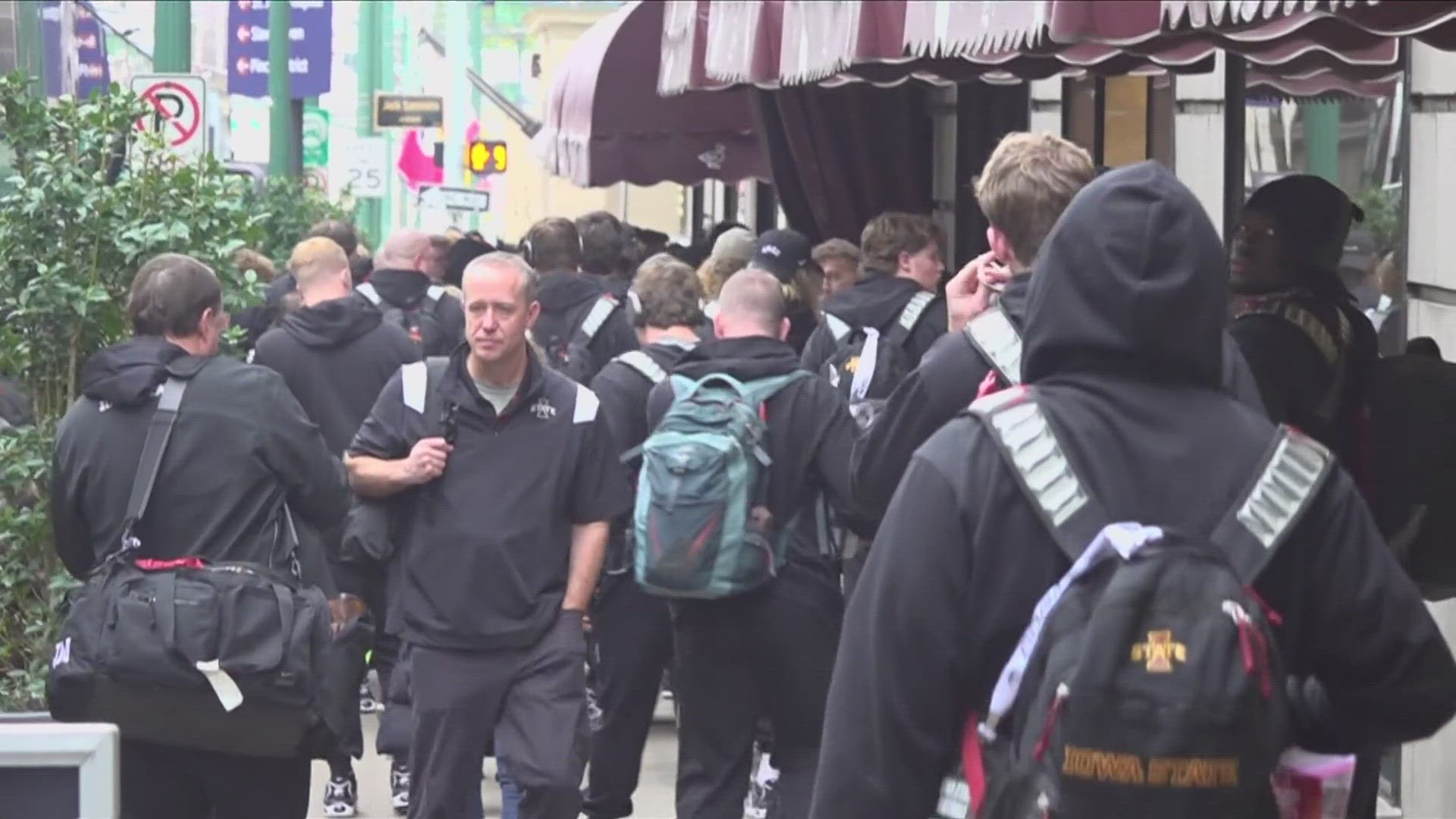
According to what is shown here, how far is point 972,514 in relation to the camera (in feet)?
10.8

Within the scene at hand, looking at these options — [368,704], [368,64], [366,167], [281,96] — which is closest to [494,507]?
[368,704]

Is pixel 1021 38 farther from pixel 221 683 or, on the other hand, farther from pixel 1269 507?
pixel 1269 507

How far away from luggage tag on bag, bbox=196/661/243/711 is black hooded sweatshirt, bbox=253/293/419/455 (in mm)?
3589

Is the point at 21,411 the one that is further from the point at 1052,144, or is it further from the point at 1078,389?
the point at 1078,389

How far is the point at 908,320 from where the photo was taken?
9.07m

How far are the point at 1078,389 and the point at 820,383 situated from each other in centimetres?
430

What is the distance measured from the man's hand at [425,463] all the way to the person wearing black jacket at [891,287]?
7.93 ft

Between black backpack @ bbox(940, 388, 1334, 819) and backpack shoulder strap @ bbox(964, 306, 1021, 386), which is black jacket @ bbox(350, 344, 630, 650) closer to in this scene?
backpack shoulder strap @ bbox(964, 306, 1021, 386)

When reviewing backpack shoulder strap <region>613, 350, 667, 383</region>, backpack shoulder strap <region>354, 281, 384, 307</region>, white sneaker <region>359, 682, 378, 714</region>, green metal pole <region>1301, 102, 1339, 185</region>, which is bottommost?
white sneaker <region>359, 682, 378, 714</region>

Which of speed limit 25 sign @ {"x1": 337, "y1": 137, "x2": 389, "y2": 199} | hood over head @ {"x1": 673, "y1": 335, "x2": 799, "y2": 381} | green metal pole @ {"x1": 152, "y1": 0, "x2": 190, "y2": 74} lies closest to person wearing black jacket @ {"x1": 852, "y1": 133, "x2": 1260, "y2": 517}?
hood over head @ {"x1": 673, "y1": 335, "x2": 799, "y2": 381}

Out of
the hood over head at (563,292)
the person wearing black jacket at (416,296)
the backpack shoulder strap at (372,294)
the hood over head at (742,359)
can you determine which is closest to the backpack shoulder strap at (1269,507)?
the hood over head at (742,359)

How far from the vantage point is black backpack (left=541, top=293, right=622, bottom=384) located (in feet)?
36.1

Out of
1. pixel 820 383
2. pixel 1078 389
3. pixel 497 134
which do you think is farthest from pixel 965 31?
pixel 497 134

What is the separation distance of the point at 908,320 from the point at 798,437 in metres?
1.57
